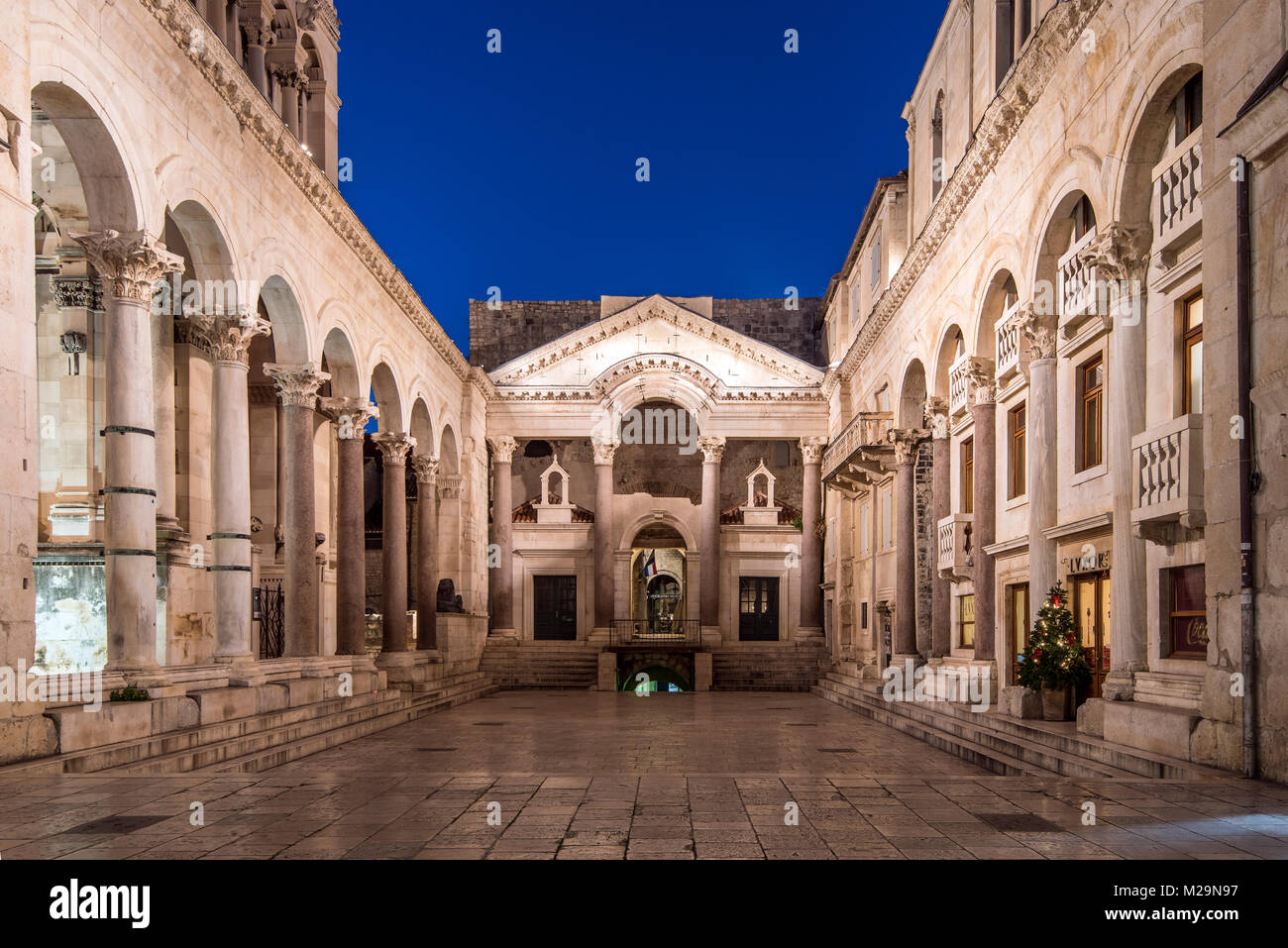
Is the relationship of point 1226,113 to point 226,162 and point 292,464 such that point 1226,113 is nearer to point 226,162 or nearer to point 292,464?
point 226,162

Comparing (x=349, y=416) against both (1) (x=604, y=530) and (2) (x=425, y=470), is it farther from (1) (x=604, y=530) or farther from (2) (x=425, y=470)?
(1) (x=604, y=530)

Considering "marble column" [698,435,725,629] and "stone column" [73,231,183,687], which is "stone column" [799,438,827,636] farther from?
"stone column" [73,231,183,687]

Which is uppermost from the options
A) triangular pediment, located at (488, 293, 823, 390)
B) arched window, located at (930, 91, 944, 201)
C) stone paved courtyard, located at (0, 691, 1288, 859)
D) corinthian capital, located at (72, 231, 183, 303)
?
arched window, located at (930, 91, 944, 201)

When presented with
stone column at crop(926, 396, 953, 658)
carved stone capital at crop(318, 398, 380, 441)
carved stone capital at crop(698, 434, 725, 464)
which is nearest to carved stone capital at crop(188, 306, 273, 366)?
carved stone capital at crop(318, 398, 380, 441)

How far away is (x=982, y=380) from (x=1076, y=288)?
383cm

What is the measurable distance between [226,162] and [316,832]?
11.5 metres

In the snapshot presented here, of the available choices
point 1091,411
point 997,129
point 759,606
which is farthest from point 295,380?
point 759,606

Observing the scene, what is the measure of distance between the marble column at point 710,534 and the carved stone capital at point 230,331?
20120mm

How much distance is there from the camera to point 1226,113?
948cm

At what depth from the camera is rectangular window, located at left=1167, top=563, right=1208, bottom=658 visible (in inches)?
428

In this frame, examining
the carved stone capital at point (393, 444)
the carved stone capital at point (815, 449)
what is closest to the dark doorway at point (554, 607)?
the carved stone capital at point (815, 449)

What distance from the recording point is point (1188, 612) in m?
11.2

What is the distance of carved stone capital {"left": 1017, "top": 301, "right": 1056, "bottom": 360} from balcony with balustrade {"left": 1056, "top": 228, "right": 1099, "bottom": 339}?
6.5 inches

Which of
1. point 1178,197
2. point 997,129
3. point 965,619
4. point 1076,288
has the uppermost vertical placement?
point 997,129
